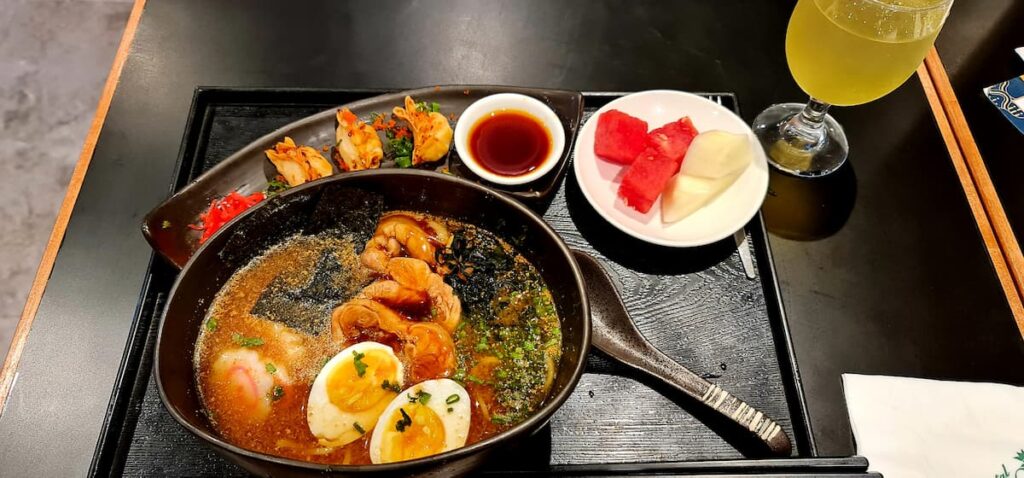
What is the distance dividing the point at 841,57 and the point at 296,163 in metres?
1.78

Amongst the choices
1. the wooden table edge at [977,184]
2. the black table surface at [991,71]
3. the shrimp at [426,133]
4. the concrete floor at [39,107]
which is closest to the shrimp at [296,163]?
the shrimp at [426,133]

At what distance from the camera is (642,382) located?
1795 millimetres

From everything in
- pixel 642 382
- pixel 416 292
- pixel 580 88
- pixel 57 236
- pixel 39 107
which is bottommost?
pixel 39 107

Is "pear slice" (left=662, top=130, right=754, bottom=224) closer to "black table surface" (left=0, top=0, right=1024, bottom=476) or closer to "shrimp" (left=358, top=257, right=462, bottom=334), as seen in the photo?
"black table surface" (left=0, top=0, right=1024, bottom=476)

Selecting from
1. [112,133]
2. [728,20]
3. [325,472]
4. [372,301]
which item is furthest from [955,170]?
[112,133]

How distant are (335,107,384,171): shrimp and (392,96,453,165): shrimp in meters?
0.13

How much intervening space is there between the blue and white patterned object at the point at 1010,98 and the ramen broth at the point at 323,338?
2195mm

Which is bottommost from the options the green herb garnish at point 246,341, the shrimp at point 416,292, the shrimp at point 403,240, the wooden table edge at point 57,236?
the wooden table edge at point 57,236

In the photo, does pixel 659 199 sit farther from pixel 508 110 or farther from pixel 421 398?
pixel 421 398

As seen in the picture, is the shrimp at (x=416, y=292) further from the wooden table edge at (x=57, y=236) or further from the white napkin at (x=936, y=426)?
the white napkin at (x=936, y=426)

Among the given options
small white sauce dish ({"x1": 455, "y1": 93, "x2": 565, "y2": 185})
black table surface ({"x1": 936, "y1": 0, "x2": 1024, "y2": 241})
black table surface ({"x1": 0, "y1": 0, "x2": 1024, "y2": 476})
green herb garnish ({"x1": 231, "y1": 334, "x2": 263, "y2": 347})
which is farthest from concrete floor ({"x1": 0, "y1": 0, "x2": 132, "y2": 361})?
black table surface ({"x1": 936, "y1": 0, "x2": 1024, "y2": 241})

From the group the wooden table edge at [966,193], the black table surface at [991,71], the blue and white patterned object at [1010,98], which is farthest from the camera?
the blue and white patterned object at [1010,98]

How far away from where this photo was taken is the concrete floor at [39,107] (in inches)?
114

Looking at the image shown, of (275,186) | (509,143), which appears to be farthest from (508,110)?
(275,186)
